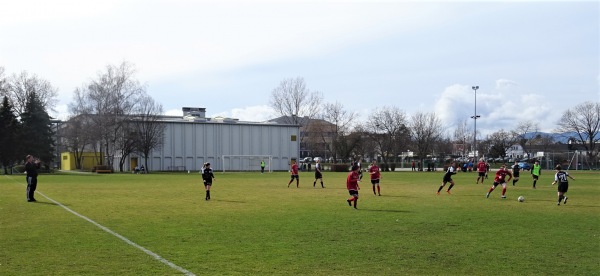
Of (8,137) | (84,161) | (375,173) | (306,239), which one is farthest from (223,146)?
(306,239)

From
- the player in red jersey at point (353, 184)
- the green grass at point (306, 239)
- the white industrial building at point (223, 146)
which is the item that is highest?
the white industrial building at point (223, 146)

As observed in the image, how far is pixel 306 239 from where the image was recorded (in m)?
12.2

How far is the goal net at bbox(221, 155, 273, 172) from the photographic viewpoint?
82.2m

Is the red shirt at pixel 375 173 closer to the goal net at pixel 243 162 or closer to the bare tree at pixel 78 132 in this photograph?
the bare tree at pixel 78 132

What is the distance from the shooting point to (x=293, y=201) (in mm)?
23000

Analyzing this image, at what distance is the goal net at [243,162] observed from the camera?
82188 millimetres

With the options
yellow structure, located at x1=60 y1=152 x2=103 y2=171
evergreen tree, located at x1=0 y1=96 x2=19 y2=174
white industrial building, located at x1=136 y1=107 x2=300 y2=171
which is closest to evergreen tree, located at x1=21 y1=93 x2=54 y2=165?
evergreen tree, located at x1=0 y1=96 x2=19 y2=174

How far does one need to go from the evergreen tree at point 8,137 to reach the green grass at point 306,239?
162 feet

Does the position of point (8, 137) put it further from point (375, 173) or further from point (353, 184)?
point (353, 184)

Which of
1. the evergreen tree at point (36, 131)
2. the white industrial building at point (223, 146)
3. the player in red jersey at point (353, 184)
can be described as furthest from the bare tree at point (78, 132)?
the player in red jersey at point (353, 184)

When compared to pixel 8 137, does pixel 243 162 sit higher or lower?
lower

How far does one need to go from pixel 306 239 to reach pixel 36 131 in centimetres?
6385

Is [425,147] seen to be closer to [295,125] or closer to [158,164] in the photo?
[295,125]

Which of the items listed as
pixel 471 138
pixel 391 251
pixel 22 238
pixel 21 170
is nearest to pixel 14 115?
pixel 21 170
